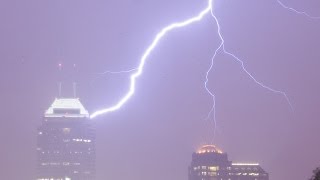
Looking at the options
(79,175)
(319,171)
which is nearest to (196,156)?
(79,175)

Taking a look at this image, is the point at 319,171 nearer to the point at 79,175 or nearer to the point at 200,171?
the point at 200,171

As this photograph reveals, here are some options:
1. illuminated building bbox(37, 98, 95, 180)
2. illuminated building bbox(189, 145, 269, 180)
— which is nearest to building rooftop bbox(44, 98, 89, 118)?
illuminated building bbox(37, 98, 95, 180)

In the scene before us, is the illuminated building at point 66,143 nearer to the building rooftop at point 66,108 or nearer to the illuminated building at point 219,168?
the building rooftop at point 66,108

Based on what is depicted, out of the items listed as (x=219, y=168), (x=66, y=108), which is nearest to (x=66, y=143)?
(x=66, y=108)

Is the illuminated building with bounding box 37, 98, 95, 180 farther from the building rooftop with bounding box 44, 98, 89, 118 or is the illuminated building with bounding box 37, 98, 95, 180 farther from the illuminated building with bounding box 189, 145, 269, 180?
the illuminated building with bounding box 189, 145, 269, 180

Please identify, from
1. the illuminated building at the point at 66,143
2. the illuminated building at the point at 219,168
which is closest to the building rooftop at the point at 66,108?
the illuminated building at the point at 66,143

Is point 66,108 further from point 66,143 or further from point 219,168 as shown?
point 219,168
